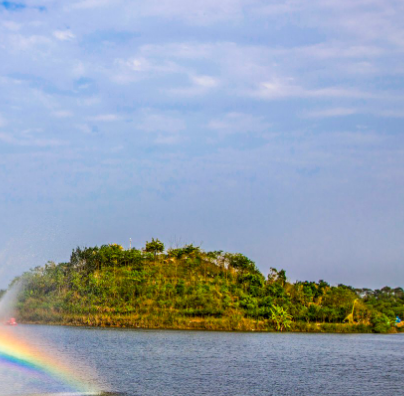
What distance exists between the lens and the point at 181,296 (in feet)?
237

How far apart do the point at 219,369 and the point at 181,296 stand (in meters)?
43.1

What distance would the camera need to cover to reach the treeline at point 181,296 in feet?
222

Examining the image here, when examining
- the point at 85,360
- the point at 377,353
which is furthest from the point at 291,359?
the point at 85,360

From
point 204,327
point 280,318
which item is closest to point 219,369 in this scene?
point 204,327

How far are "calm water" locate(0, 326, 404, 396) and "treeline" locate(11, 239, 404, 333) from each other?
22.9 m

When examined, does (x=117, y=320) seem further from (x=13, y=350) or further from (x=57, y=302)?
(x=13, y=350)

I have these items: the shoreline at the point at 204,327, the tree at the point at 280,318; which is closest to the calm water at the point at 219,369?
the shoreline at the point at 204,327

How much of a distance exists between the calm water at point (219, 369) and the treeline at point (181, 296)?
22940 mm

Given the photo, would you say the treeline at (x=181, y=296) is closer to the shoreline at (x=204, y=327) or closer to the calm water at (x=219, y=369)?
the shoreline at (x=204, y=327)

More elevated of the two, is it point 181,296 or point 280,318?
point 181,296

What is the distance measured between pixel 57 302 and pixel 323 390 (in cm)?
5045

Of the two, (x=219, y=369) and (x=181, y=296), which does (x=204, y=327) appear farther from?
(x=219, y=369)

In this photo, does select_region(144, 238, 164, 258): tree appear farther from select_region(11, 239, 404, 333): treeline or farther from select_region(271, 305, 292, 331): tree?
select_region(271, 305, 292, 331): tree

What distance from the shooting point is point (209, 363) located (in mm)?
31719
